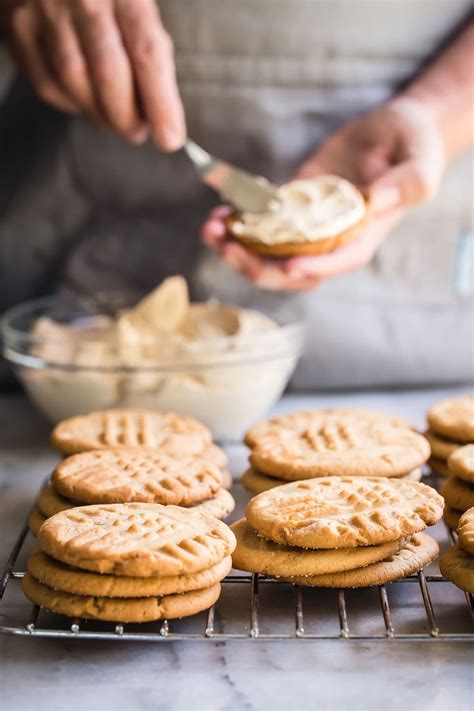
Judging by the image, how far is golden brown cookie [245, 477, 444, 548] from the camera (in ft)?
3.93

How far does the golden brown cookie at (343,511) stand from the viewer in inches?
47.2

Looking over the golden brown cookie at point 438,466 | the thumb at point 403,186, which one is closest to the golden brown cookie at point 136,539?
the golden brown cookie at point 438,466

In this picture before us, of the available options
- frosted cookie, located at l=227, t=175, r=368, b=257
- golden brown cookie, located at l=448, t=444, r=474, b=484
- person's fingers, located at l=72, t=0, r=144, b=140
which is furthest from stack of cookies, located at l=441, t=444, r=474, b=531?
person's fingers, located at l=72, t=0, r=144, b=140

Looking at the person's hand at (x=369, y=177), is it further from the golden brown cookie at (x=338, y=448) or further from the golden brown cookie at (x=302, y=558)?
the golden brown cookie at (x=302, y=558)

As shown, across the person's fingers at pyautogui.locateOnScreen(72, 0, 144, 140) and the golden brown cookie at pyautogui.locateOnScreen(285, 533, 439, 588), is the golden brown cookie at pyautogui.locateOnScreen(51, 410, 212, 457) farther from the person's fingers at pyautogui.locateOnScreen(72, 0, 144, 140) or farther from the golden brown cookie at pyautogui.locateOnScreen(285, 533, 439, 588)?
the person's fingers at pyautogui.locateOnScreen(72, 0, 144, 140)

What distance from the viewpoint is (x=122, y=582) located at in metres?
1.13

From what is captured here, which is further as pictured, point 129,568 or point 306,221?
point 306,221

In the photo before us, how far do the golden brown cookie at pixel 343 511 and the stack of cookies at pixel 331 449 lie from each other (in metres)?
0.06

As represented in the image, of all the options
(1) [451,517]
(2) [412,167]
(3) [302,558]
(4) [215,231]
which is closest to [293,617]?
(3) [302,558]

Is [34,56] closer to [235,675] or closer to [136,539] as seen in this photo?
[136,539]

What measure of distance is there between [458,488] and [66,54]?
1.05 metres

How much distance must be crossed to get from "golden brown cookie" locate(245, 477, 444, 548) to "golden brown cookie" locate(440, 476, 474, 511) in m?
0.09

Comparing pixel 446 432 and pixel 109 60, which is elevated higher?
pixel 109 60

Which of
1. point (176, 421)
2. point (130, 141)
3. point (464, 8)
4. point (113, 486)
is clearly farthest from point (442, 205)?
point (113, 486)
